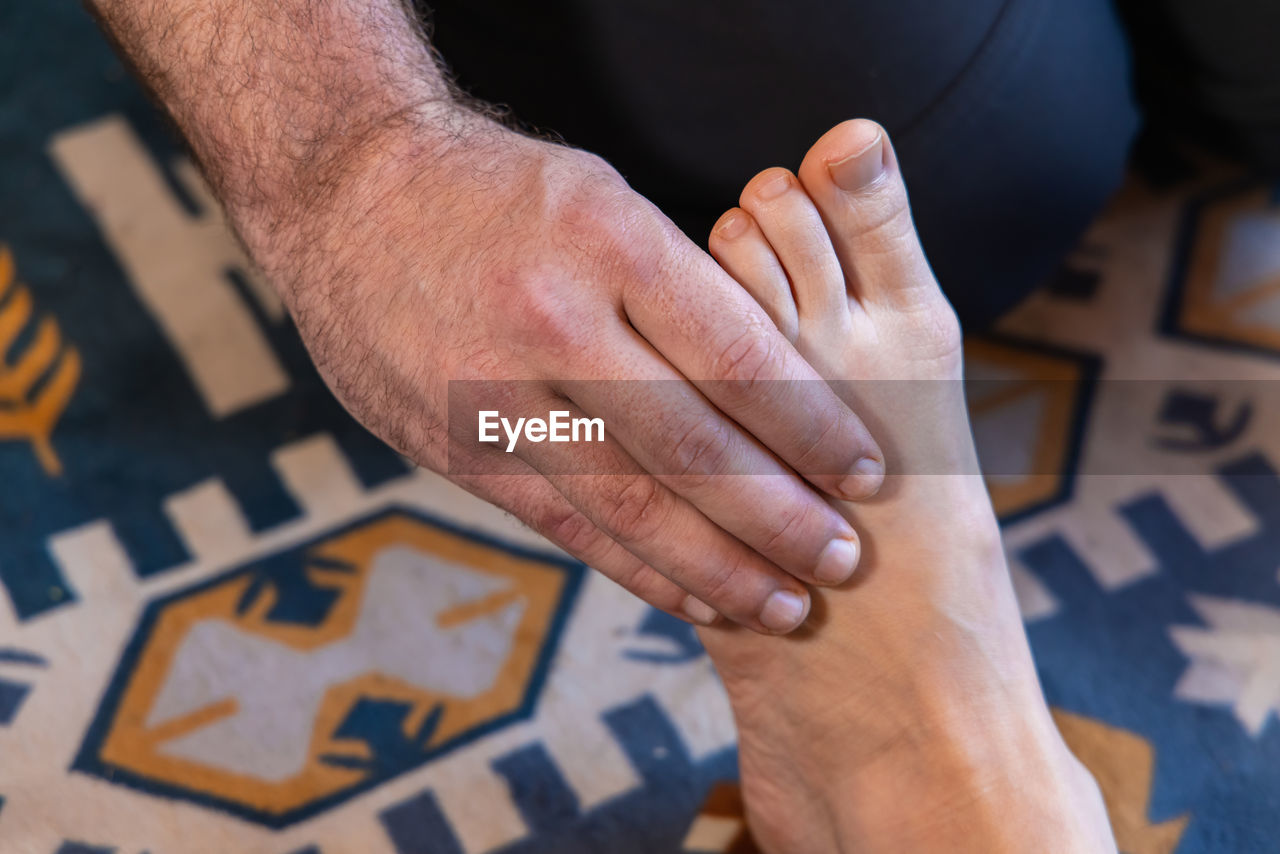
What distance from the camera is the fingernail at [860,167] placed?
66cm

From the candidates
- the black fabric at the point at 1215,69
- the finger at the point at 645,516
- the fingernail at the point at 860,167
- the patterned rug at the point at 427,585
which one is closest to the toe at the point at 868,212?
the fingernail at the point at 860,167

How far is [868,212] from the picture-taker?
70 cm

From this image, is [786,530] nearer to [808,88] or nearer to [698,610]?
[698,610]

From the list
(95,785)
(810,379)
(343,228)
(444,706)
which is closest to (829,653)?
(810,379)

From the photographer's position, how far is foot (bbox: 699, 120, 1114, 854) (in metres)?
0.70

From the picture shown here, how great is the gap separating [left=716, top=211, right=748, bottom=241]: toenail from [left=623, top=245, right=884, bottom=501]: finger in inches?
2.3

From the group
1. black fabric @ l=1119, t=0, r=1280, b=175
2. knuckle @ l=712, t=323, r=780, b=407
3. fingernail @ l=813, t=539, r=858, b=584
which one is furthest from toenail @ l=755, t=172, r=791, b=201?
black fabric @ l=1119, t=0, r=1280, b=175

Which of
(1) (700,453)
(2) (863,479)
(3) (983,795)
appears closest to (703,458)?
(1) (700,453)

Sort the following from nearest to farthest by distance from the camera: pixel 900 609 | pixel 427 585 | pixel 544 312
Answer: pixel 544 312
pixel 900 609
pixel 427 585

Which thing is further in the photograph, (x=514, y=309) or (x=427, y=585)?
(x=427, y=585)

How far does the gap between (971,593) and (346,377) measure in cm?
47

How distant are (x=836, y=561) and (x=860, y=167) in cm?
26

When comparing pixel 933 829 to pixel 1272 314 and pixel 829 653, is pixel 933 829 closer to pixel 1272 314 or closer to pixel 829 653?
pixel 829 653

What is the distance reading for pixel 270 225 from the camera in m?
0.72
